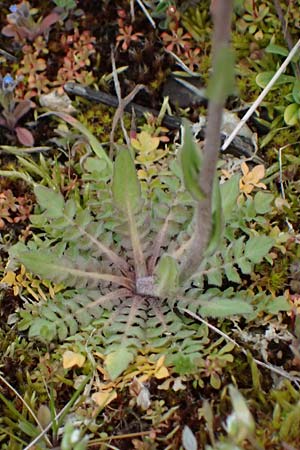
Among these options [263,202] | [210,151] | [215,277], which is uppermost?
[210,151]

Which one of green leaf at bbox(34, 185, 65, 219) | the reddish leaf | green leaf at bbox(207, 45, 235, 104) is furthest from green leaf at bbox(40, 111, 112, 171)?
green leaf at bbox(207, 45, 235, 104)

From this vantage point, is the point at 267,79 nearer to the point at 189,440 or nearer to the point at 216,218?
the point at 216,218

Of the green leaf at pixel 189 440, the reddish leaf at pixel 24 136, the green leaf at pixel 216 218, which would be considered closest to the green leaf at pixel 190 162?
the green leaf at pixel 216 218

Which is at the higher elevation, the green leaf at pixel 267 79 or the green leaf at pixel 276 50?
the green leaf at pixel 276 50

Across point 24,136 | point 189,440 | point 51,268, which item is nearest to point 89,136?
point 24,136

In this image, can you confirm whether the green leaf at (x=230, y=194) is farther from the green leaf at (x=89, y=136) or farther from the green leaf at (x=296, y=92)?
the green leaf at (x=296, y=92)

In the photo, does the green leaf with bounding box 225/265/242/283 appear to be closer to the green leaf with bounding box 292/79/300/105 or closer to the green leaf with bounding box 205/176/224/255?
the green leaf with bounding box 205/176/224/255
